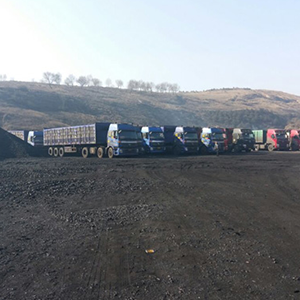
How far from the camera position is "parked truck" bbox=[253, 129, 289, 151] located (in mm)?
39812

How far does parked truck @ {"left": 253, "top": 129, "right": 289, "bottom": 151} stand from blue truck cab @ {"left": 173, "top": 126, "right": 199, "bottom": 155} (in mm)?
12324

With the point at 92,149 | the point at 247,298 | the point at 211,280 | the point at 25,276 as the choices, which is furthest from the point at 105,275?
the point at 92,149

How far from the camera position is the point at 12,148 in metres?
31.3

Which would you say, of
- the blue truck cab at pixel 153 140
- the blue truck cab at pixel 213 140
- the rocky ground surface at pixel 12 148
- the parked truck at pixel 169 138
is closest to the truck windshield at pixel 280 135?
the blue truck cab at pixel 213 140

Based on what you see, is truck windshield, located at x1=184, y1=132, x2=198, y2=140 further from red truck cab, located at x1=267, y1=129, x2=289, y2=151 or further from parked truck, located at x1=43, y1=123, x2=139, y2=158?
red truck cab, located at x1=267, y1=129, x2=289, y2=151

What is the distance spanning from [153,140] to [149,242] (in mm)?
24602

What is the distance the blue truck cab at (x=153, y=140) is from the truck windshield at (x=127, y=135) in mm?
3253

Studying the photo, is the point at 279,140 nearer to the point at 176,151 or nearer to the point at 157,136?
the point at 176,151

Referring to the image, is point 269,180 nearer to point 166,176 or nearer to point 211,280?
point 166,176

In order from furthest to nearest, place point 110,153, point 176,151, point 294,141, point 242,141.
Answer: point 294,141
point 242,141
point 176,151
point 110,153

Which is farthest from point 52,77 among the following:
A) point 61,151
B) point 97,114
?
point 61,151

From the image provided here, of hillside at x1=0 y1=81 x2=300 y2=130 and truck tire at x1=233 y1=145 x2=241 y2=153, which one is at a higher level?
hillside at x1=0 y1=81 x2=300 y2=130

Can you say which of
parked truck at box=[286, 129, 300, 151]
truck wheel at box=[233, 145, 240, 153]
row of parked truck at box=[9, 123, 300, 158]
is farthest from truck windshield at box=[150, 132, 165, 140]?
parked truck at box=[286, 129, 300, 151]

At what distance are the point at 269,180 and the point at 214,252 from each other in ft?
34.9
